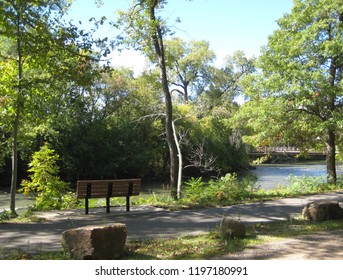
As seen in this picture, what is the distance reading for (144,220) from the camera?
9.41 metres

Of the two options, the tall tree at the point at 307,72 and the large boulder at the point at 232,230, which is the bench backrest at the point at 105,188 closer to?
the large boulder at the point at 232,230

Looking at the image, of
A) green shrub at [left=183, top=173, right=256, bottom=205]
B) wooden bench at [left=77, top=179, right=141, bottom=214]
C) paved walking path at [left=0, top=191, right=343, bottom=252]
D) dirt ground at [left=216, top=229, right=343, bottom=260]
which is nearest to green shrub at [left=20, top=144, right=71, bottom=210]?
paved walking path at [left=0, top=191, right=343, bottom=252]

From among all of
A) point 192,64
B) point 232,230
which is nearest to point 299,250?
point 232,230

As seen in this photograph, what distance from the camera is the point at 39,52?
9.92 meters

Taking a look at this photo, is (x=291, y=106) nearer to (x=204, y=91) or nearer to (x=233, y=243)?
(x=233, y=243)

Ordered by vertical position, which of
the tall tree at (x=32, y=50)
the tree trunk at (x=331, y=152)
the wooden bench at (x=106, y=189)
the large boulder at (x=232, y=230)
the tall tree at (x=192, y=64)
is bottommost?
the large boulder at (x=232, y=230)

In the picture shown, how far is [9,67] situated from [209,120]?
3097cm

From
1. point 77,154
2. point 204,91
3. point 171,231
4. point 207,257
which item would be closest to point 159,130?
point 77,154

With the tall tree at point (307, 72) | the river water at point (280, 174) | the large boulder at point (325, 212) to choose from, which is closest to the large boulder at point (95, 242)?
the large boulder at point (325, 212)

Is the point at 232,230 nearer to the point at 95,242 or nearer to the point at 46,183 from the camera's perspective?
the point at 95,242

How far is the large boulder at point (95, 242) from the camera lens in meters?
5.39

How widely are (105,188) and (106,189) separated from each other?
5 centimetres

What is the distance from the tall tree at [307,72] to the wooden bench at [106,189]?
815 cm

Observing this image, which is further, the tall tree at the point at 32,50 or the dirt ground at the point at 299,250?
the tall tree at the point at 32,50
